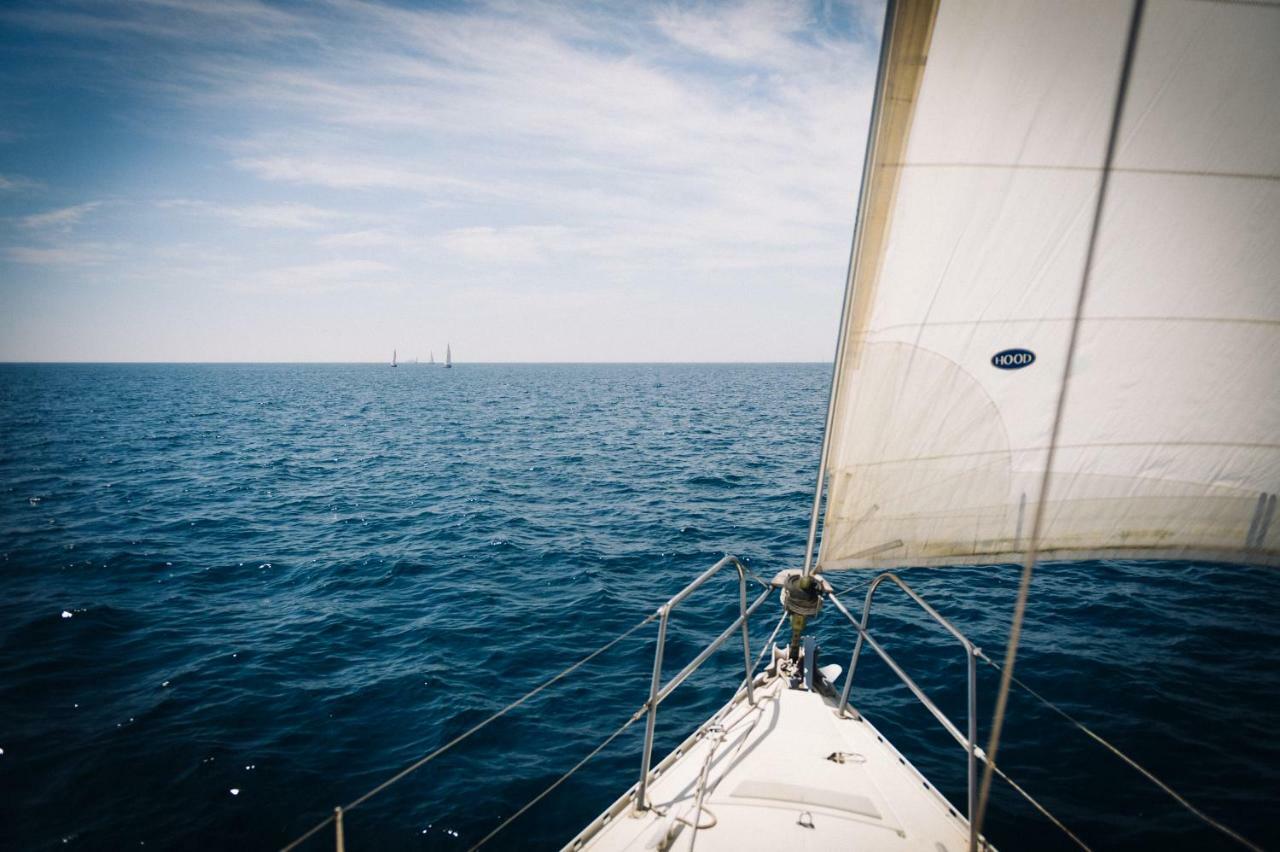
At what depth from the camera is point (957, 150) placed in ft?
12.5

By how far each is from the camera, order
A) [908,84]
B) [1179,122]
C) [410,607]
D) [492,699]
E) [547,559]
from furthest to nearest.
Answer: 1. [547,559]
2. [410,607]
3. [492,699]
4. [908,84]
5. [1179,122]

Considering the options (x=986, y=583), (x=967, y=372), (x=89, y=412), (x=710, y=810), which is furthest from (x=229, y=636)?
(x=89, y=412)

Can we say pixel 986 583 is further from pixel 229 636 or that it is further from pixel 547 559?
pixel 229 636

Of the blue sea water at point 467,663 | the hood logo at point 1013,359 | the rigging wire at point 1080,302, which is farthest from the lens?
the blue sea water at point 467,663

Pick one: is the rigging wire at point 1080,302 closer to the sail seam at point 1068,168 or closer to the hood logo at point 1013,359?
the sail seam at point 1068,168

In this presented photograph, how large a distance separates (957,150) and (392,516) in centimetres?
2034

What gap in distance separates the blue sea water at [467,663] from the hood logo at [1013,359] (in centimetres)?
620

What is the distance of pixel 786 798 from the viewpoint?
457cm

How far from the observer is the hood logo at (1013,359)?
13.6 feet

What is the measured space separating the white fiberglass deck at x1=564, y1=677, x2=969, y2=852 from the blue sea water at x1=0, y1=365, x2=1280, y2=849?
3100mm

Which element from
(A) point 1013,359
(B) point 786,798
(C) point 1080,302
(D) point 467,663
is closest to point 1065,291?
(C) point 1080,302

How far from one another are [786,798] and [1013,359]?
3837mm

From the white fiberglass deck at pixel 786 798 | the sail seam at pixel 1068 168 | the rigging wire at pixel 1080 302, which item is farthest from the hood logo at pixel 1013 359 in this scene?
the white fiberglass deck at pixel 786 798

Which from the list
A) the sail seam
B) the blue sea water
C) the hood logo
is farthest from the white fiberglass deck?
the sail seam
